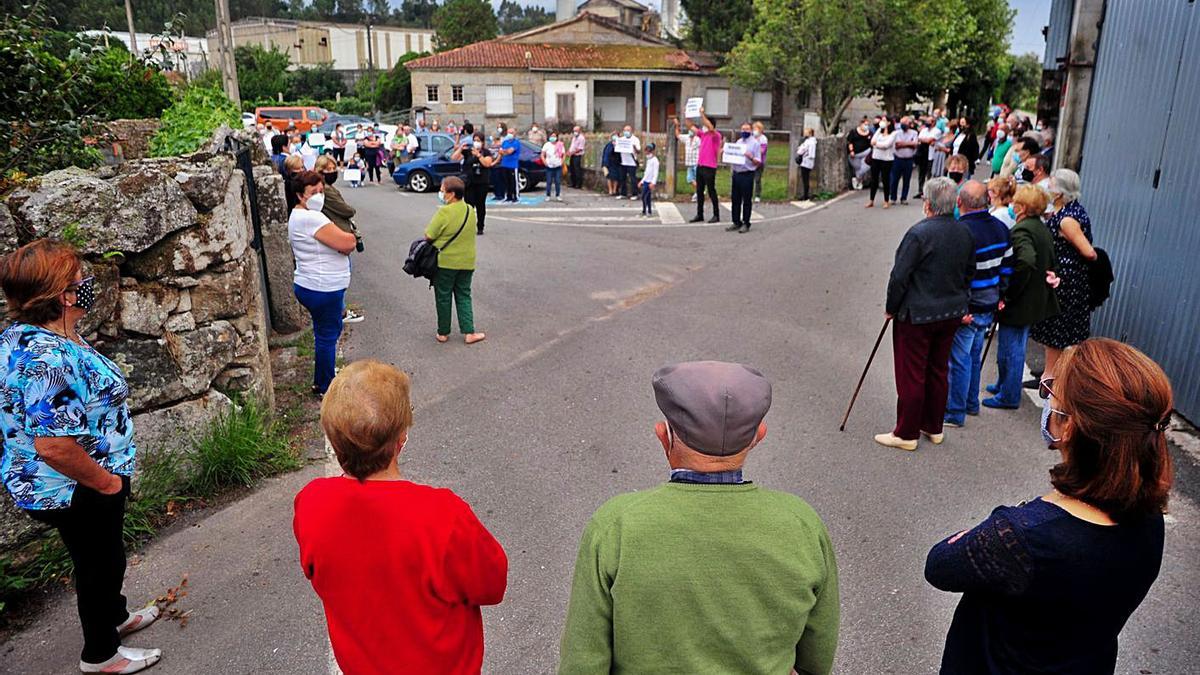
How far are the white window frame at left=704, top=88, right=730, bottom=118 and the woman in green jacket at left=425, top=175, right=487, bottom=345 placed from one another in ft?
124

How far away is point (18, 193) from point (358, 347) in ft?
13.4

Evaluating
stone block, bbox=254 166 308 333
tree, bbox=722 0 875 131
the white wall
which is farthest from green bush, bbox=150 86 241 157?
the white wall

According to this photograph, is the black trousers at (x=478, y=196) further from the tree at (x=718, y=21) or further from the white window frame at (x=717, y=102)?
the white window frame at (x=717, y=102)

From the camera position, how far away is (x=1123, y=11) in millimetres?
8406

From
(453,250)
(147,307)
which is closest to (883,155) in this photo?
(453,250)

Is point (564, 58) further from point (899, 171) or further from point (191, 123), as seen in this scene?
point (191, 123)

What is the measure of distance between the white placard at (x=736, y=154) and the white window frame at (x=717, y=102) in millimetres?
31029

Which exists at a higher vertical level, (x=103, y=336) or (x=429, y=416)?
(x=103, y=336)

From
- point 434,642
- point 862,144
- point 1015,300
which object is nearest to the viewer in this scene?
point 434,642

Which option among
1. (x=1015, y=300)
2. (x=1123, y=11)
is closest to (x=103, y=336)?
(x=1015, y=300)

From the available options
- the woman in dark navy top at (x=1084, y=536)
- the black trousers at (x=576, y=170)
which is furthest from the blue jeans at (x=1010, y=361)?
the black trousers at (x=576, y=170)

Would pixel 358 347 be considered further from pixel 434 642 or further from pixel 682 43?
pixel 682 43

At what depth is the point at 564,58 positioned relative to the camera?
4297 centimetres

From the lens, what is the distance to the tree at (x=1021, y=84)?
4525 cm
